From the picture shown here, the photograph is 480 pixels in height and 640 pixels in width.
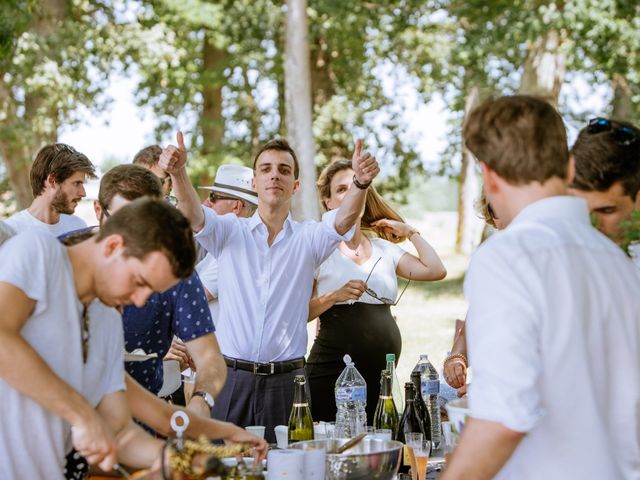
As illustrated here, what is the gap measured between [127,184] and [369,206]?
2212 millimetres

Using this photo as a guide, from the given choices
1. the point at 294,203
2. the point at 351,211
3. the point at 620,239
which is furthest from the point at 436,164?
the point at 620,239

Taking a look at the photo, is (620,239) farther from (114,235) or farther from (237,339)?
(237,339)

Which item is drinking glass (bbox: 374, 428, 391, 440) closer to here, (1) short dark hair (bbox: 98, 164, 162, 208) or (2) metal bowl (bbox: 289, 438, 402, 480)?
(2) metal bowl (bbox: 289, 438, 402, 480)

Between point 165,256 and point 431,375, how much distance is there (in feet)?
6.17

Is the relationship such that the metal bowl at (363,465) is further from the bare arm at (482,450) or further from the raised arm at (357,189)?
the raised arm at (357,189)

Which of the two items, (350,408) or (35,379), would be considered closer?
(35,379)

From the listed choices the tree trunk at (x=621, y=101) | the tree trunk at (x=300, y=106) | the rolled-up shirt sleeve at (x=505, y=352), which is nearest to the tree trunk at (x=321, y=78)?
the tree trunk at (x=300, y=106)

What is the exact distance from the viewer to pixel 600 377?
1.70 meters

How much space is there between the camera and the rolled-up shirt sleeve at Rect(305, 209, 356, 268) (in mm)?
3852

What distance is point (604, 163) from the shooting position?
84.9 inches

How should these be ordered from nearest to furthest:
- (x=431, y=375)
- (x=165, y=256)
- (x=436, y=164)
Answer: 1. (x=165, y=256)
2. (x=431, y=375)
3. (x=436, y=164)

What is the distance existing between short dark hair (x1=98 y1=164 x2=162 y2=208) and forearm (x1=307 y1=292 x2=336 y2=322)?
58.5 inches

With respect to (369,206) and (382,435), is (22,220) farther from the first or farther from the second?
(382,435)

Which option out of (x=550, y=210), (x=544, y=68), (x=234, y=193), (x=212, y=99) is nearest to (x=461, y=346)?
(x=234, y=193)
